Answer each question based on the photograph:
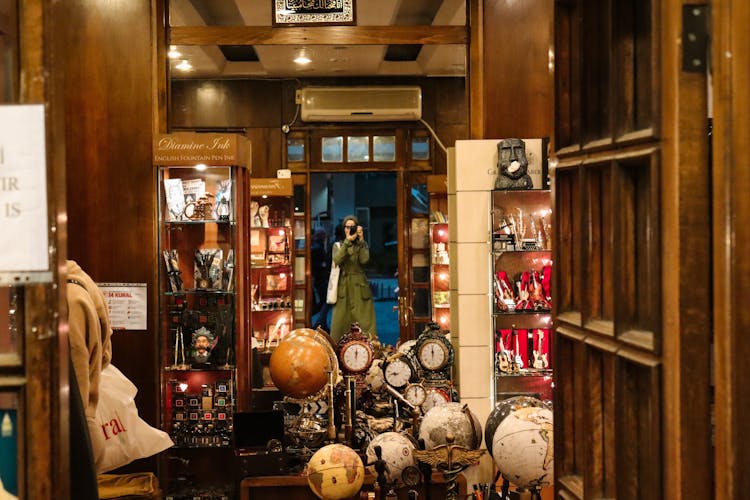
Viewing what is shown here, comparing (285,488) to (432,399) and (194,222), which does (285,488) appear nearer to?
(432,399)

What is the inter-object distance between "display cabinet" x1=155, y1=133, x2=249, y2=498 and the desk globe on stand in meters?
3.12

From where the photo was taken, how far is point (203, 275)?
581cm

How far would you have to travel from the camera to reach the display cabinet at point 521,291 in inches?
223

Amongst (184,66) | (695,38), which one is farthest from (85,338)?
(184,66)

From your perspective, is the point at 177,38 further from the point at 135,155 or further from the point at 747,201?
the point at 747,201

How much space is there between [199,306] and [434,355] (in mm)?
1696

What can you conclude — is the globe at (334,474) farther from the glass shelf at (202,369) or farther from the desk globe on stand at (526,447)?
the glass shelf at (202,369)

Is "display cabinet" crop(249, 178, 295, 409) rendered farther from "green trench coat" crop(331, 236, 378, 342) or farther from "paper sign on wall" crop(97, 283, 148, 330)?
"paper sign on wall" crop(97, 283, 148, 330)

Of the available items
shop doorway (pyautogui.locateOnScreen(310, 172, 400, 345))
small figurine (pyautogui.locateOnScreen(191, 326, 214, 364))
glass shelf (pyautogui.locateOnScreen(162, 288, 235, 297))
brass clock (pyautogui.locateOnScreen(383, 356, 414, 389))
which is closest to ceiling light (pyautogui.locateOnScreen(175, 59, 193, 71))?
shop doorway (pyautogui.locateOnScreen(310, 172, 400, 345))

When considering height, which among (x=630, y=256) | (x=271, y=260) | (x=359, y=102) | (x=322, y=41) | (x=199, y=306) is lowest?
(x=199, y=306)

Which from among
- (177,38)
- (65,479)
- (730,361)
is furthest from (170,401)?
(730,361)

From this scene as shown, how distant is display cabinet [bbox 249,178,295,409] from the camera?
27.7ft

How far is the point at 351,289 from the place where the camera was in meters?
9.60

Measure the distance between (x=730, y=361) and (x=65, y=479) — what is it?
1.30 meters
